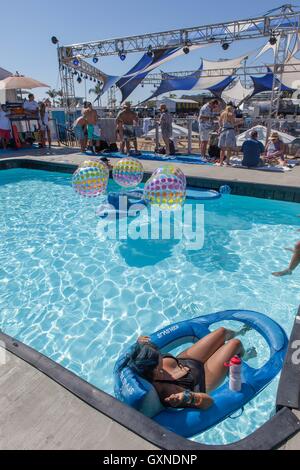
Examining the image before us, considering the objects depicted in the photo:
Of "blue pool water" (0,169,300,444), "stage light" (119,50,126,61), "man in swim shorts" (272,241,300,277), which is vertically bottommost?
"blue pool water" (0,169,300,444)

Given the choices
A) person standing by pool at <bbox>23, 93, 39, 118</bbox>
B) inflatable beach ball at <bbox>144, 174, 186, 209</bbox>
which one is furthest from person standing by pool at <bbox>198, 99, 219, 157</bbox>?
person standing by pool at <bbox>23, 93, 39, 118</bbox>

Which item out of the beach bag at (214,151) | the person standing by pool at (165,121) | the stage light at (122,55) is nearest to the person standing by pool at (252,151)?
the beach bag at (214,151)

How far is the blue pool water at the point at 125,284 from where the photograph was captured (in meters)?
3.23

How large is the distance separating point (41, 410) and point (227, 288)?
2.80 meters

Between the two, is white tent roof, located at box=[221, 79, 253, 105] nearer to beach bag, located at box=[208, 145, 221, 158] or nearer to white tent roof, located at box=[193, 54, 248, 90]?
white tent roof, located at box=[193, 54, 248, 90]

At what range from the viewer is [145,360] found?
218cm

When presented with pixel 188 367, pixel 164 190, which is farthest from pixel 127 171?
pixel 188 367

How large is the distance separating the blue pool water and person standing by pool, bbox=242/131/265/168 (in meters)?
2.17

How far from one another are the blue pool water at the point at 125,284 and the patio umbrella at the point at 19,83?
6804 mm

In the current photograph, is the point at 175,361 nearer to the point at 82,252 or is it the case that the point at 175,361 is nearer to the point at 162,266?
the point at 162,266

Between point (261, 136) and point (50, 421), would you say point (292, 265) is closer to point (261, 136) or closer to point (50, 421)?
point (50, 421)

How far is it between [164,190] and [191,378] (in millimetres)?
2630

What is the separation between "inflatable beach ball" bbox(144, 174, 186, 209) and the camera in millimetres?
4395

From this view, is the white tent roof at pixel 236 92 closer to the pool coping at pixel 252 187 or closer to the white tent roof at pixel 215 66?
the white tent roof at pixel 215 66
